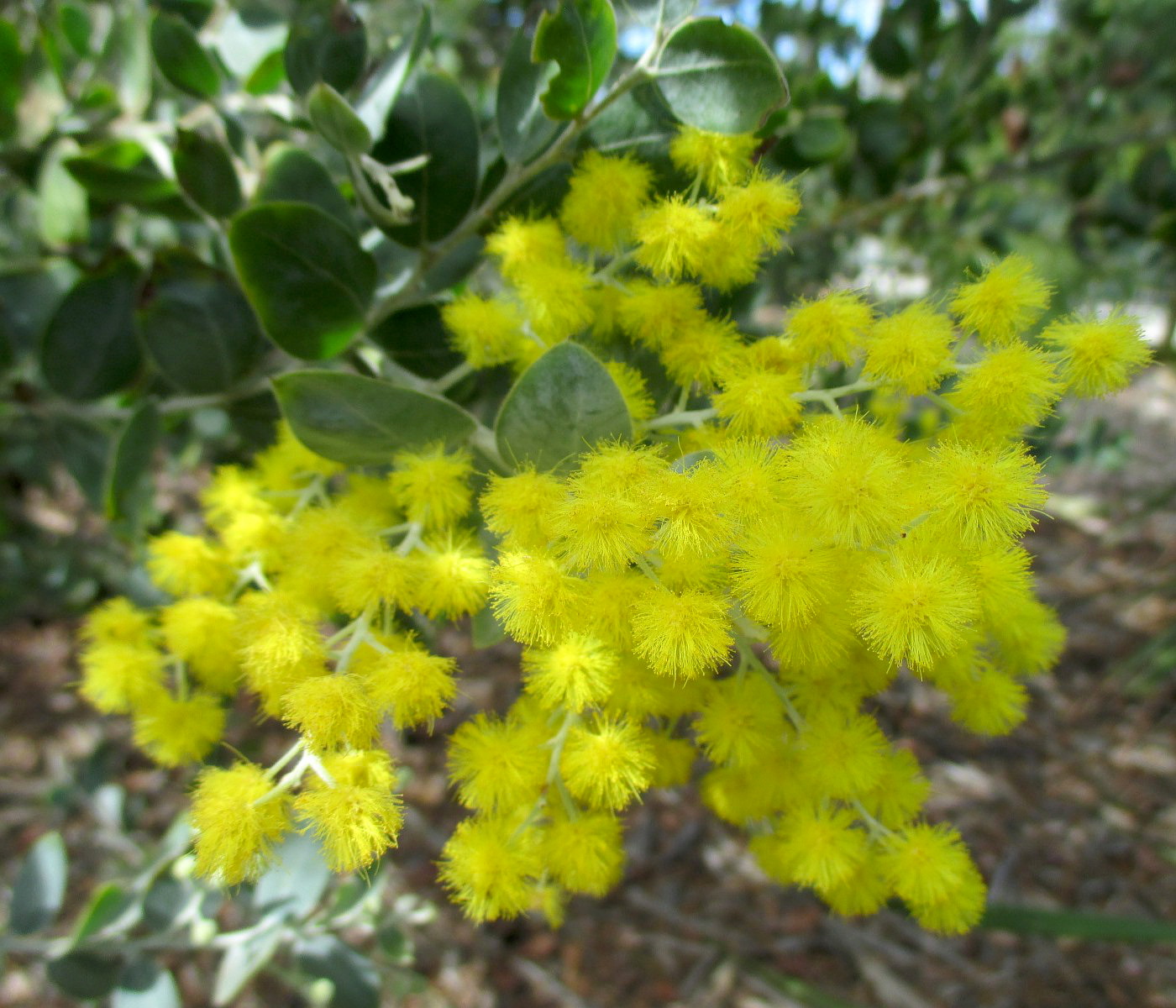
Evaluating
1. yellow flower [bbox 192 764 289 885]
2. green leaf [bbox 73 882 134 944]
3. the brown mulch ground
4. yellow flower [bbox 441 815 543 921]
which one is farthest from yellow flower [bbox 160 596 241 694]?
the brown mulch ground

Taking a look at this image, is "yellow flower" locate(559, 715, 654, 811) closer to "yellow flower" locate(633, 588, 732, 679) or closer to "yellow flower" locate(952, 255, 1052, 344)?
"yellow flower" locate(633, 588, 732, 679)

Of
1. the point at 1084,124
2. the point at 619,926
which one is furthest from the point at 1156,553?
the point at 619,926

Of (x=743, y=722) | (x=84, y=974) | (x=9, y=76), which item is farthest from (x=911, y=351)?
(x=84, y=974)

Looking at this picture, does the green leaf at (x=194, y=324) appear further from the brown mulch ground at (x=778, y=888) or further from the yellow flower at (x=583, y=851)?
the brown mulch ground at (x=778, y=888)

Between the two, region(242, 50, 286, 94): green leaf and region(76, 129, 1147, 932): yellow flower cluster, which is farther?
region(242, 50, 286, 94): green leaf

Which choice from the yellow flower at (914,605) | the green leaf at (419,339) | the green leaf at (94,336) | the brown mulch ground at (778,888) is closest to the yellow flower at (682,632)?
the yellow flower at (914,605)

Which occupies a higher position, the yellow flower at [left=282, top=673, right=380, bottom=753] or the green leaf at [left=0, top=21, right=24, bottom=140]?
the green leaf at [left=0, top=21, right=24, bottom=140]
